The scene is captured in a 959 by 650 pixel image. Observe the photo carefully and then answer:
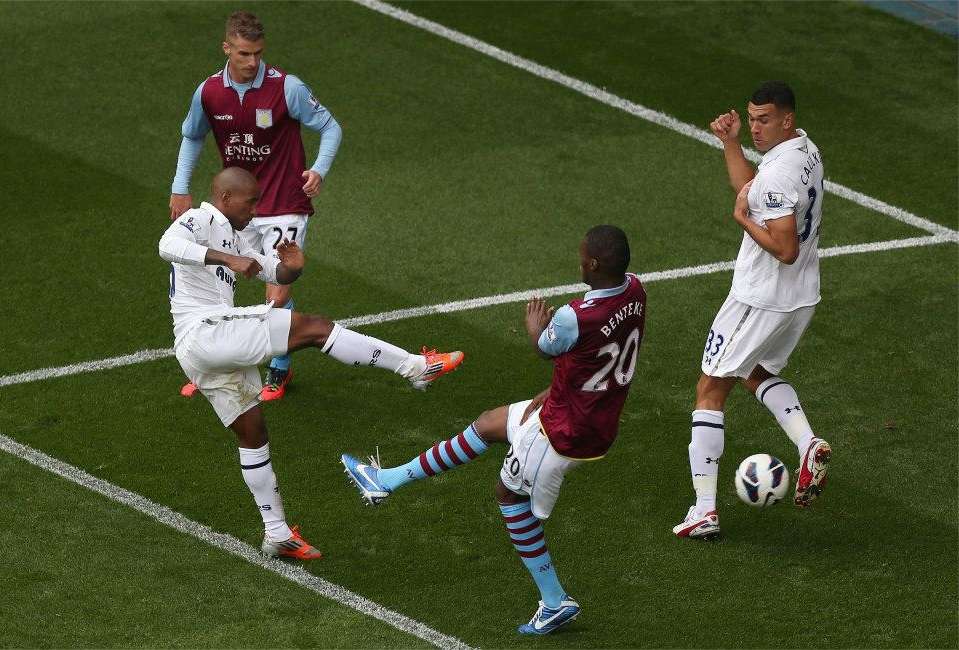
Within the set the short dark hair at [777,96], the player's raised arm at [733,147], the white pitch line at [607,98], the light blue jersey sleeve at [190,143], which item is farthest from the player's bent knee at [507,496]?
the white pitch line at [607,98]

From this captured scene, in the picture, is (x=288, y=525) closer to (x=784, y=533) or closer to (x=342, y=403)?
(x=342, y=403)

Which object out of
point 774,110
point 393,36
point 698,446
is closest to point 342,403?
point 698,446

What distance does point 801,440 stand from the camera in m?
7.93

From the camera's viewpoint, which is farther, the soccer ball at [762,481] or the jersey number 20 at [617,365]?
the soccer ball at [762,481]

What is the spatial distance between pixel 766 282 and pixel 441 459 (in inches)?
83.3

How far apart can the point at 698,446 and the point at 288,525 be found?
91.8 inches

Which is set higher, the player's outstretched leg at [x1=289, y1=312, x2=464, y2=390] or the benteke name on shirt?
the benteke name on shirt

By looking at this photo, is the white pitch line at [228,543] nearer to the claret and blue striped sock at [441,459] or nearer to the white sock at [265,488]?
the white sock at [265,488]

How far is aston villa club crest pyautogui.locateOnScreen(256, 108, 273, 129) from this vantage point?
8984mm

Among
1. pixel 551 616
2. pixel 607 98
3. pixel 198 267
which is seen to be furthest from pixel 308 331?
pixel 607 98

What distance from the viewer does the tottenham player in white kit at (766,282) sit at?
7648 millimetres

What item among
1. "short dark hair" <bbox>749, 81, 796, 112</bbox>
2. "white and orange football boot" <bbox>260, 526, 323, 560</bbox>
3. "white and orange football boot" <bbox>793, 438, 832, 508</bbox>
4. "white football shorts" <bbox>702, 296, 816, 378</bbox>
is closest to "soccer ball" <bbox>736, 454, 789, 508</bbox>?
"white and orange football boot" <bbox>793, 438, 832, 508</bbox>

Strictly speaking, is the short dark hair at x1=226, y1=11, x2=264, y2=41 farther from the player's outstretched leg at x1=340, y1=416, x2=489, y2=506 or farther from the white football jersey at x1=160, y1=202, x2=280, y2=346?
the player's outstretched leg at x1=340, y1=416, x2=489, y2=506

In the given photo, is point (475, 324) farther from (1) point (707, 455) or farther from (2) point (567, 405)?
(2) point (567, 405)
